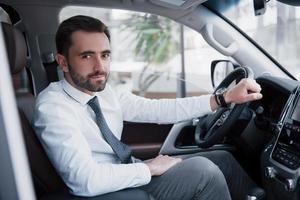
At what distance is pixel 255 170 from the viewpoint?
2.04 meters

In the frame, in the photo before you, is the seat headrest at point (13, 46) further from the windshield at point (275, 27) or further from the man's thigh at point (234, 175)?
the windshield at point (275, 27)

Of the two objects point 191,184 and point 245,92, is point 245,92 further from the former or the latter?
point 191,184

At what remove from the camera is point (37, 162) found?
1451 millimetres

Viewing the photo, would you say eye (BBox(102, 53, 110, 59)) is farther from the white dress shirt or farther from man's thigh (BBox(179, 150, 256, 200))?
man's thigh (BBox(179, 150, 256, 200))

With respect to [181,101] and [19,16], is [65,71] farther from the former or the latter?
[19,16]

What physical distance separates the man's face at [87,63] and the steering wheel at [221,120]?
537 millimetres

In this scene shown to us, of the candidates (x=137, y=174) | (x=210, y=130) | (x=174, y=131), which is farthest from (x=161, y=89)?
(x=137, y=174)

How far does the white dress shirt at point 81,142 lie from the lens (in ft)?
4.30

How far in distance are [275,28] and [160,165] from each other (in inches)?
60.7

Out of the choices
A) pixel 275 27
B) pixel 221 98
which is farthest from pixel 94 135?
pixel 275 27

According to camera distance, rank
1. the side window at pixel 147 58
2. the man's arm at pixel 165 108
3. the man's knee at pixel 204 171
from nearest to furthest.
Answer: the man's knee at pixel 204 171, the man's arm at pixel 165 108, the side window at pixel 147 58

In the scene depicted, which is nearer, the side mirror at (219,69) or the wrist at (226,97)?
the wrist at (226,97)

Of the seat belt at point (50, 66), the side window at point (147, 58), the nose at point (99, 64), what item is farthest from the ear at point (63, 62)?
the side window at point (147, 58)

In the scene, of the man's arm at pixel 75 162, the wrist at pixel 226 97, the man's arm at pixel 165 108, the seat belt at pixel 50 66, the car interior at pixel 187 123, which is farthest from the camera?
the seat belt at pixel 50 66
